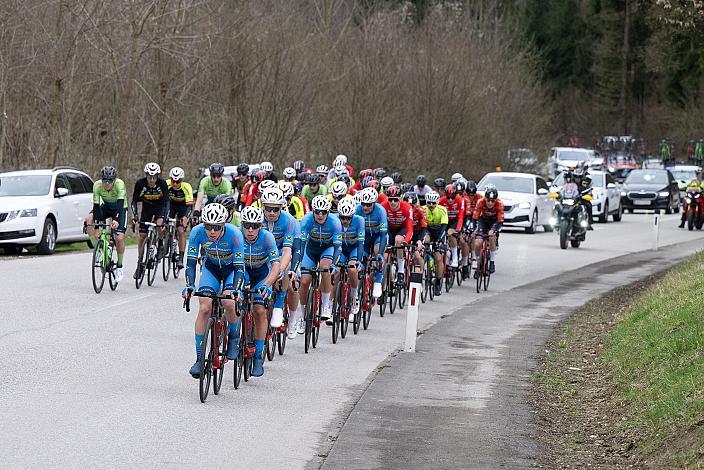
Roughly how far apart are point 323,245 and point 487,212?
8.68m

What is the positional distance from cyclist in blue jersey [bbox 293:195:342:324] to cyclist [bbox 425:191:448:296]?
19.9ft

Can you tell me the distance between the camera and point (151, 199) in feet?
67.4

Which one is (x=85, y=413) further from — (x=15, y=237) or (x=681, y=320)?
(x=15, y=237)

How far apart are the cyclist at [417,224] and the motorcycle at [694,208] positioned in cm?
2390

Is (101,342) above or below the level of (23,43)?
below

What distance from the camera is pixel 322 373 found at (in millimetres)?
13078

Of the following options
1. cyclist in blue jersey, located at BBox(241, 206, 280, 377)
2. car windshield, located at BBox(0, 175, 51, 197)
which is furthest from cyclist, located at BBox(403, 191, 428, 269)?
car windshield, located at BBox(0, 175, 51, 197)

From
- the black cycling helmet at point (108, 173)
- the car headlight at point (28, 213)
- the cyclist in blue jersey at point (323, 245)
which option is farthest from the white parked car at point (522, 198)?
the cyclist in blue jersey at point (323, 245)

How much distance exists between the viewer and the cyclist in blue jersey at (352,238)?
631 inches

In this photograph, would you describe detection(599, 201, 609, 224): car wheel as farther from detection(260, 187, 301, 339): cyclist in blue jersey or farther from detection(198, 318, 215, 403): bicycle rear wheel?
detection(198, 318, 215, 403): bicycle rear wheel

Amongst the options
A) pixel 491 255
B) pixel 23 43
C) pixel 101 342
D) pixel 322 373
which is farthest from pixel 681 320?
pixel 23 43

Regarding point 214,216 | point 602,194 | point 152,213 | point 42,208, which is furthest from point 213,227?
point 602,194

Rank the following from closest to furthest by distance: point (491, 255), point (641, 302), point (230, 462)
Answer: point (230, 462) → point (641, 302) → point (491, 255)

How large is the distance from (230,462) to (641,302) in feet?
35.8
